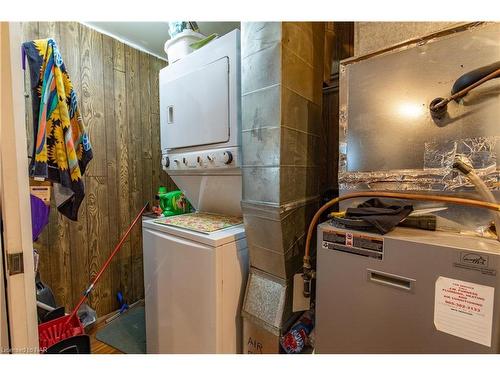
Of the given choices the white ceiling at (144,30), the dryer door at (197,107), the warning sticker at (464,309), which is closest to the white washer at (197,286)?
the dryer door at (197,107)

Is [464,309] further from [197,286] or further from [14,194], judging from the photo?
[14,194]

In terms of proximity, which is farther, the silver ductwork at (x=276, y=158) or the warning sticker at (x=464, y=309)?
the silver ductwork at (x=276, y=158)

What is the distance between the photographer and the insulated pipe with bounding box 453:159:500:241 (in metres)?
0.74

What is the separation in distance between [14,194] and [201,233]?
0.76 metres

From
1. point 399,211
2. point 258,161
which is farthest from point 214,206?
point 399,211

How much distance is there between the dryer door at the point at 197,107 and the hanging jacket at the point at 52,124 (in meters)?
0.63

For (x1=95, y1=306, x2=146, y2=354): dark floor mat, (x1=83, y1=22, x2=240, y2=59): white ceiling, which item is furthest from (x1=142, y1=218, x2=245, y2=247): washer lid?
(x1=83, y1=22, x2=240, y2=59): white ceiling

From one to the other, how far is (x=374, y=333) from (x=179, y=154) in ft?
5.11

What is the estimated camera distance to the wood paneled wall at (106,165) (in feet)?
6.27

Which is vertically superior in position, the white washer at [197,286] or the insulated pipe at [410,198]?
the insulated pipe at [410,198]

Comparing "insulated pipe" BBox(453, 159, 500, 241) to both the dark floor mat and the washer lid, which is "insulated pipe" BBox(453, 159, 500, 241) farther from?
the dark floor mat

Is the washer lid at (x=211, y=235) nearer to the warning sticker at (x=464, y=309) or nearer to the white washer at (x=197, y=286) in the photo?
the white washer at (x=197, y=286)

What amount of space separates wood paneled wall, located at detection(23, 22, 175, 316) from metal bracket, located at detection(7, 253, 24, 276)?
1.23 metres

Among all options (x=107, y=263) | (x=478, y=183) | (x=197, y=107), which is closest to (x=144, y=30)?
(x=197, y=107)
